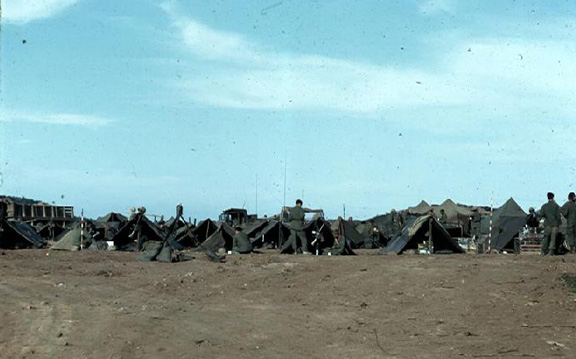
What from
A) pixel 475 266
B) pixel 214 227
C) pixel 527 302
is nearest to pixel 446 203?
pixel 214 227

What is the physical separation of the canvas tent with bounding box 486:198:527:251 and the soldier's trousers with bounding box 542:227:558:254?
7.58 m

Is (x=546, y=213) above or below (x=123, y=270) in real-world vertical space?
above

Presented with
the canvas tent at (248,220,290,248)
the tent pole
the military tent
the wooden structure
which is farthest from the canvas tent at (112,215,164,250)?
the wooden structure

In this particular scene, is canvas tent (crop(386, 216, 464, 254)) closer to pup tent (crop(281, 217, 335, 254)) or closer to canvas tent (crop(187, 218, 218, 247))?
pup tent (crop(281, 217, 335, 254))

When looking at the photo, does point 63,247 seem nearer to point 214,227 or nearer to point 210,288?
point 214,227

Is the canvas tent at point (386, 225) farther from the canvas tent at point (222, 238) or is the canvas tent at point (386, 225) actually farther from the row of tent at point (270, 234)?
the canvas tent at point (222, 238)

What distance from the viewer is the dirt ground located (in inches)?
429

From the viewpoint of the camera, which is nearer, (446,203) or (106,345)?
(106,345)

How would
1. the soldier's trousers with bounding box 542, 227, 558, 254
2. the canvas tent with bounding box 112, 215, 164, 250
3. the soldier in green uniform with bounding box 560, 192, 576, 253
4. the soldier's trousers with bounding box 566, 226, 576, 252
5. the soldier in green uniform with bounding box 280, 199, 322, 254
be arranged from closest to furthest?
the soldier's trousers with bounding box 542, 227, 558, 254
the soldier in green uniform with bounding box 560, 192, 576, 253
the soldier's trousers with bounding box 566, 226, 576, 252
the soldier in green uniform with bounding box 280, 199, 322, 254
the canvas tent with bounding box 112, 215, 164, 250

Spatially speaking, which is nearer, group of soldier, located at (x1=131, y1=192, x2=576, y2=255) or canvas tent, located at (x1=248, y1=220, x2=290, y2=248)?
group of soldier, located at (x1=131, y1=192, x2=576, y2=255)

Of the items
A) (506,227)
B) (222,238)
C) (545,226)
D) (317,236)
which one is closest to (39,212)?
(222,238)

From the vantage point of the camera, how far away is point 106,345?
35.1ft

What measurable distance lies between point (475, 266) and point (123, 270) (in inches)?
315

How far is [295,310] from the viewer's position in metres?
13.9
